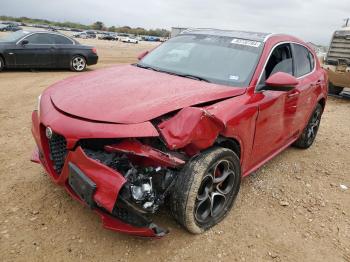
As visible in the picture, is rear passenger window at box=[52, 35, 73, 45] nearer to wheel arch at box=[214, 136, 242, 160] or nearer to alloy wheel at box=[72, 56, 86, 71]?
alloy wheel at box=[72, 56, 86, 71]

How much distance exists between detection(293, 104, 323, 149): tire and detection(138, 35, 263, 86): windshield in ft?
6.84

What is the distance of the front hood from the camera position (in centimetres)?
274

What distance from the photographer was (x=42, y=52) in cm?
1127

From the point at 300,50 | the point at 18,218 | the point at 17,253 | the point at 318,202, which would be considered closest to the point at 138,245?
the point at 17,253

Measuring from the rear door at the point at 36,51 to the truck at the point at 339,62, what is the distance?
354 inches

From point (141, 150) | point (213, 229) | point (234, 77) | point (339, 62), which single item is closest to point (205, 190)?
point (213, 229)

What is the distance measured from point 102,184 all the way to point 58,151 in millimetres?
722

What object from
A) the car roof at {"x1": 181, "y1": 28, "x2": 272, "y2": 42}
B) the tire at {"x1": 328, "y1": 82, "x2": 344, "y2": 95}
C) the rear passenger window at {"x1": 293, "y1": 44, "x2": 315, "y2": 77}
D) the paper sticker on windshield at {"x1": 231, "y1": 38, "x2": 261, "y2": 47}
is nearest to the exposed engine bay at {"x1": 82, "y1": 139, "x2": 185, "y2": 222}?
the paper sticker on windshield at {"x1": 231, "y1": 38, "x2": 261, "y2": 47}

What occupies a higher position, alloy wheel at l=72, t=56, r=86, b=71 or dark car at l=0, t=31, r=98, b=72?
dark car at l=0, t=31, r=98, b=72

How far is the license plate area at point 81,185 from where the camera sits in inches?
98.7

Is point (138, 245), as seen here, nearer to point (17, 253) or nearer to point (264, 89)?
point (17, 253)

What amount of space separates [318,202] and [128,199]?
2.50m

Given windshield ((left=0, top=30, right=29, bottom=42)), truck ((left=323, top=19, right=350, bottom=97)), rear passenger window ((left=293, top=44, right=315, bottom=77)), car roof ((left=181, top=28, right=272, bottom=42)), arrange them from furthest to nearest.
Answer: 1. windshield ((left=0, top=30, right=29, bottom=42))
2. truck ((left=323, top=19, right=350, bottom=97))
3. rear passenger window ((left=293, top=44, right=315, bottom=77))
4. car roof ((left=181, top=28, right=272, bottom=42))

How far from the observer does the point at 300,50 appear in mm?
4844
